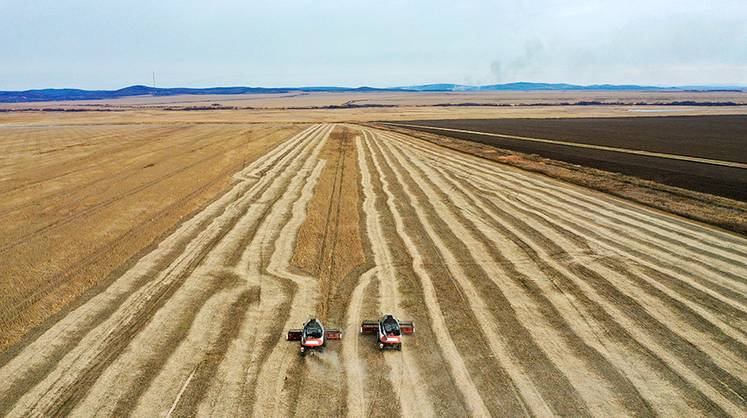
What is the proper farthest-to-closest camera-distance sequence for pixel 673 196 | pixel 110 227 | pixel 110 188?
pixel 110 188
pixel 673 196
pixel 110 227

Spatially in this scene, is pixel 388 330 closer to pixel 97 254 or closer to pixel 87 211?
pixel 97 254

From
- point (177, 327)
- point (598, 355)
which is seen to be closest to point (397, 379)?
point (598, 355)

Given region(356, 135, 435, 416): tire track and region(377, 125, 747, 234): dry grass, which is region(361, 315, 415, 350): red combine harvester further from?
region(377, 125, 747, 234): dry grass

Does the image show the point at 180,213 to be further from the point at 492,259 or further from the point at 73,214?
the point at 492,259

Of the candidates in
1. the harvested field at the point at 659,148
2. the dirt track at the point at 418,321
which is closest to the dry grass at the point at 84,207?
the dirt track at the point at 418,321

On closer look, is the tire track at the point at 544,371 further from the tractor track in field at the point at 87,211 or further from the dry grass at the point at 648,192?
the tractor track in field at the point at 87,211

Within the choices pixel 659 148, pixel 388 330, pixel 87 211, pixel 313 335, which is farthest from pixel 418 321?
pixel 659 148
